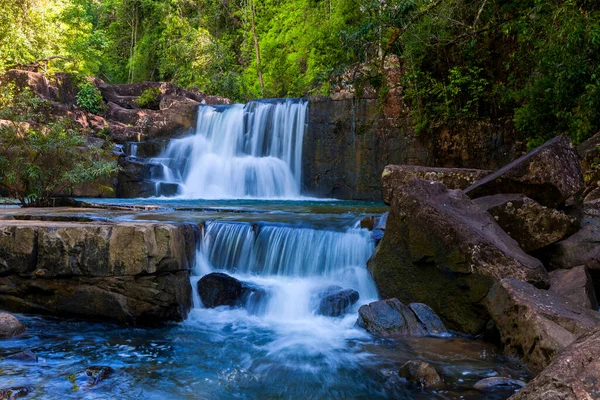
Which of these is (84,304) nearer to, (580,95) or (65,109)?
(580,95)

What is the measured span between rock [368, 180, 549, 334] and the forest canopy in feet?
15.5

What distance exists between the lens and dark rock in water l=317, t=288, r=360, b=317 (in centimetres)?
676

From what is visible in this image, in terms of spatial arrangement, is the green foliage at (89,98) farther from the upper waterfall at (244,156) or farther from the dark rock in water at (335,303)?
the dark rock in water at (335,303)

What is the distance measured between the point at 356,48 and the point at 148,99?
11.2 metres

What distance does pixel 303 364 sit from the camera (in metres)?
5.20

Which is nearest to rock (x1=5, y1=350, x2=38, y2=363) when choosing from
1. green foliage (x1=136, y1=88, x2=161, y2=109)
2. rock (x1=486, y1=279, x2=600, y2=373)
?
rock (x1=486, y1=279, x2=600, y2=373)

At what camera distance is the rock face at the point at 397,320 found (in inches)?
232

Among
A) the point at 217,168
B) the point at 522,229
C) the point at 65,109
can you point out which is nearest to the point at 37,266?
the point at 522,229

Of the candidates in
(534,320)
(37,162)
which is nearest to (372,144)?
(37,162)

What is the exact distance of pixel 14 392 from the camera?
404 cm

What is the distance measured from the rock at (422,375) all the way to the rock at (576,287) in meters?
2.01

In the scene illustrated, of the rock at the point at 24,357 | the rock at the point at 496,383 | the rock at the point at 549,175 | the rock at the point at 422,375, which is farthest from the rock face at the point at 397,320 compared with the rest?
the rock at the point at 24,357

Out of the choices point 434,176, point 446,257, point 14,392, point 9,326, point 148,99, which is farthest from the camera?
point 148,99

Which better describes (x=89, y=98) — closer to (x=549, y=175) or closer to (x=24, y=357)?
(x=24, y=357)
